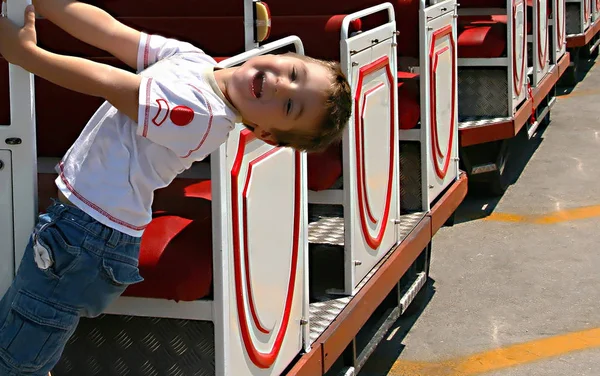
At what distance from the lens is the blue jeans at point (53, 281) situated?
227 cm

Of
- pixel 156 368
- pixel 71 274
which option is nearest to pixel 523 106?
pixel 156 368

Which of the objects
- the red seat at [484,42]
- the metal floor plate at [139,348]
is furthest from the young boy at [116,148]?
the red seat at [484,42]

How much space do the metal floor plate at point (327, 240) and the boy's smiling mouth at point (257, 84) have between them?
4.14ft

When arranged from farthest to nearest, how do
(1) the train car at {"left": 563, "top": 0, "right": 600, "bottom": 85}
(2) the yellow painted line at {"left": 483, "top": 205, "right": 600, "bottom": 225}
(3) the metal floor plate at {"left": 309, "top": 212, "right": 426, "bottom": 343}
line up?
(1) the train car at {"left": 563, "top": 0, "right": 600, "bottom": 85}
(2) the yellow painted line at {"left": 483, "top": 205, "right": 600, "bottom": 225}
(3) the metal floor plate at {"left": 309, "top": 212, "right": 426, "bottom": 343}

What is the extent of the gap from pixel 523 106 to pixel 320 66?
4.76 m

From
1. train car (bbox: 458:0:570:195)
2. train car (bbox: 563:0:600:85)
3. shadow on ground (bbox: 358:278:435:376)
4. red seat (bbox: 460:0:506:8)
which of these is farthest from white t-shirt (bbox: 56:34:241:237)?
train car (bbox: 563:0:600:85)

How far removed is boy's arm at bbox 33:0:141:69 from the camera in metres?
2.42

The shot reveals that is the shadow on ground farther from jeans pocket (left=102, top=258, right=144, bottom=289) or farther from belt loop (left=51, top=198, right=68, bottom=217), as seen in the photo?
belt loop (left=51, top=198, right=68, bottom=217)

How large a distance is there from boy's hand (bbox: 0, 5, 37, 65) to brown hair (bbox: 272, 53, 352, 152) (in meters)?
0.58

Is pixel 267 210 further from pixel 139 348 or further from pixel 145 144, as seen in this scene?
pixel 145 144

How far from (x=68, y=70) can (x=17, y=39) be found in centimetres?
14

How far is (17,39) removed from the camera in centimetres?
222

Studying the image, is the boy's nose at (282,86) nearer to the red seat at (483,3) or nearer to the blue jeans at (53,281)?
the blue jeans at (53,281)

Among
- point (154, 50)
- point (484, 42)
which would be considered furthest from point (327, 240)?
point (484, 42)
